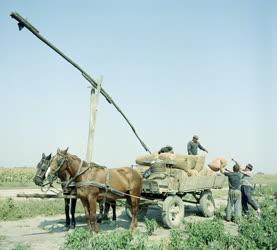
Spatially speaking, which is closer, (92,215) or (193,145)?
(92,215)

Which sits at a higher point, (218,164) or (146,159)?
(146,159)

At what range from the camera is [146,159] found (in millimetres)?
13875

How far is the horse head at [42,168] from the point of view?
10.5 metres

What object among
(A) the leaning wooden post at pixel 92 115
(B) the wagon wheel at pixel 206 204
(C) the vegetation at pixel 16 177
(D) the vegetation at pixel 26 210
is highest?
(A) the leaning wooden post at pixel 92 115

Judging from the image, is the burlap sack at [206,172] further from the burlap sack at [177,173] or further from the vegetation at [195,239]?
the vegetation at [195,239]

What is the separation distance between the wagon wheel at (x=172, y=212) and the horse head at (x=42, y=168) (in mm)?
3806

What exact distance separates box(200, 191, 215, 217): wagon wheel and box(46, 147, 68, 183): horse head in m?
5.96

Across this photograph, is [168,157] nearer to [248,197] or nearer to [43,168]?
[248,197]

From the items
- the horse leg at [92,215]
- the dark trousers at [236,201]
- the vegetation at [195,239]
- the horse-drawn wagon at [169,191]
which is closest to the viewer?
the vegetation at [195,239]

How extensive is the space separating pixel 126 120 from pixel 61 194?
5.73 meters

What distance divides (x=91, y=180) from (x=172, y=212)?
3.07 meters

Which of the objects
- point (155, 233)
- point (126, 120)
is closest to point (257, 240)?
point (155, 233)

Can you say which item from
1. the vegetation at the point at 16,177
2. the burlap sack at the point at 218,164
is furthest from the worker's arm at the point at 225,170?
the vegetation at the point at 16,177

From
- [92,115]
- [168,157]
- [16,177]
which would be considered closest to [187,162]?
[168,157]
